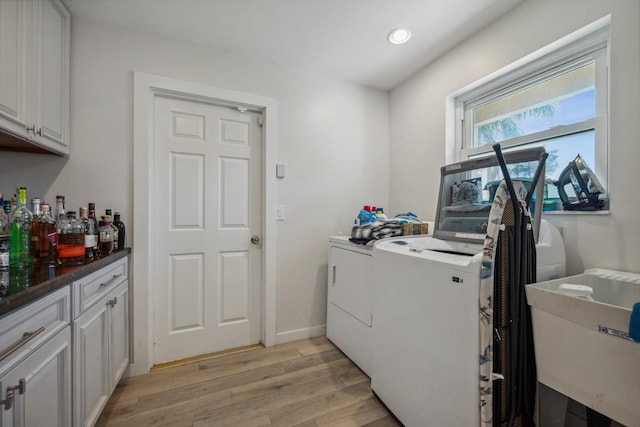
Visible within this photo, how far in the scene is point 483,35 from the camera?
1.79 m

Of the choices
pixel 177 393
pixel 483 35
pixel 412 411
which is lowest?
pixel 177 393

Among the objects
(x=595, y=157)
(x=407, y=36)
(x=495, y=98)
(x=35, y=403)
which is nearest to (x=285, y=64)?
(x=407, y=36)

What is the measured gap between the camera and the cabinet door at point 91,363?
109 centimetres

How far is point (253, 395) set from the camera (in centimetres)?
159

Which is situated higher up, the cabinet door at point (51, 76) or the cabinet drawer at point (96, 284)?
the cabinet door at point (51, 76)

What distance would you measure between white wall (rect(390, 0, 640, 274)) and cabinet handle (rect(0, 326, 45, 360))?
2301 mm

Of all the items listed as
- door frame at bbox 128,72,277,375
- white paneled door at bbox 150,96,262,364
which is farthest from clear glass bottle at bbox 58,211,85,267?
white paneled door at bbox 150,96,262,364

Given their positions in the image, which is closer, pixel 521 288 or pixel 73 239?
pixel 521 288

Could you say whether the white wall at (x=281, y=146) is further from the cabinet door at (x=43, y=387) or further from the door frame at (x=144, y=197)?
the cabinet door at (x=43, y=387)

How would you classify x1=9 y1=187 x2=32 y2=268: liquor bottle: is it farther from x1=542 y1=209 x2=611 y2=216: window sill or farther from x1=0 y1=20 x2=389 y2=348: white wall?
x1=542 y1=209 x2=611 y2=216: window sill

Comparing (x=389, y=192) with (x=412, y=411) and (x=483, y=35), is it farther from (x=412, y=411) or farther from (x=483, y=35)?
(x=412, y=411)

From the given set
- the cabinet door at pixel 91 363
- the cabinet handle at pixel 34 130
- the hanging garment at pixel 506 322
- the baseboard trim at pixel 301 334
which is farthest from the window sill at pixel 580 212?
the cabinet handle at pixel 34 130

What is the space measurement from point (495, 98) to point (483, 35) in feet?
1.42

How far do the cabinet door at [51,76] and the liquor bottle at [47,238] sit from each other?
39cm
